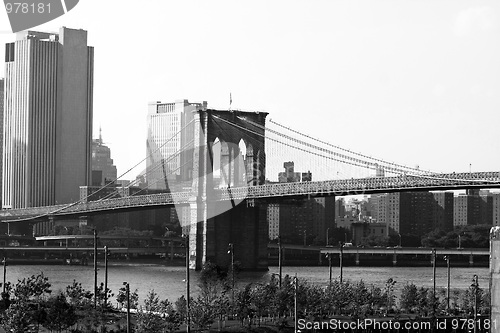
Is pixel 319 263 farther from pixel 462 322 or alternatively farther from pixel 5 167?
pixel 5 167

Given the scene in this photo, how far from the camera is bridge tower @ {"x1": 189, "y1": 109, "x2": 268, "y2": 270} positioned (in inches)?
2298

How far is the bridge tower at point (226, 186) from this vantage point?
5838cm

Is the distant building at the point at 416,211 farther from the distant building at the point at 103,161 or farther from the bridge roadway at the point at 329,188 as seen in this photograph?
the distant building at the point at 103,161

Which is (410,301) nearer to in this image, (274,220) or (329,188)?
(329,188)

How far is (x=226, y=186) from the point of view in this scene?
61.2m

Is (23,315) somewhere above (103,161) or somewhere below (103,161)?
below

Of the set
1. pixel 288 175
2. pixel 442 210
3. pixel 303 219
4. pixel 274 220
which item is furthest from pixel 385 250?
pixel 442 210

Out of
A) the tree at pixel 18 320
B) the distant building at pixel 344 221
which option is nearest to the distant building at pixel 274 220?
the distant building at pixel 344 221

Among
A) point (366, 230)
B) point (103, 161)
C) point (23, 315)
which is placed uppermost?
point (103, 161)

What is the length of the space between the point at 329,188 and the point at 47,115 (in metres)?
69.4

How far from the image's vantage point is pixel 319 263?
7681 centimetres

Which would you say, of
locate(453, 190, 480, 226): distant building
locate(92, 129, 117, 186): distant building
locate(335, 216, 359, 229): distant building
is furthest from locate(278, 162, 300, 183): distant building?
locate(92, 129, 117, 186): distant building

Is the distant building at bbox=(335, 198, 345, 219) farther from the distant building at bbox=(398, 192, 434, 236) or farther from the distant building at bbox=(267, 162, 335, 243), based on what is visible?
the distant building at bbox=(267, 162, 335, 243)

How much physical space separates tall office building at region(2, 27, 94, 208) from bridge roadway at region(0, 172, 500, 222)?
4968 centimetres
